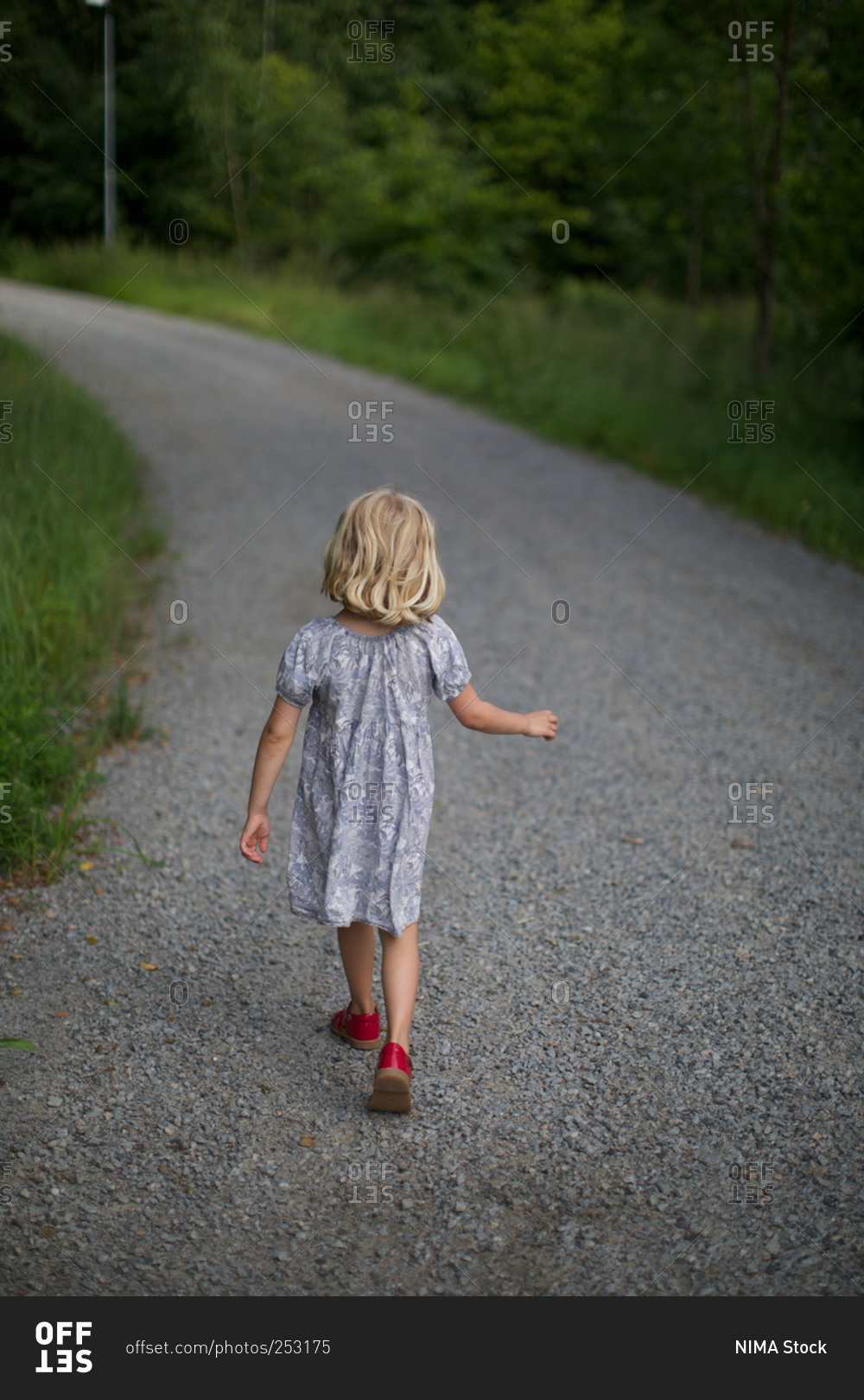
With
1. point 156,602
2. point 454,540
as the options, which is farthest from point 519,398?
point 156,602

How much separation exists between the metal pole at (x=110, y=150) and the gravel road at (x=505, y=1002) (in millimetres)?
16510

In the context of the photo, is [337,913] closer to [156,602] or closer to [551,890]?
[551,890]

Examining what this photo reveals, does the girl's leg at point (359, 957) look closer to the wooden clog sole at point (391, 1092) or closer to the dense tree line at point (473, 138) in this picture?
the wooden clog sole at point (391, 1092)

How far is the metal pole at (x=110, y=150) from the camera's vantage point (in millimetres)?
19609

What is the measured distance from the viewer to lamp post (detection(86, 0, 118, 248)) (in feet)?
63.6

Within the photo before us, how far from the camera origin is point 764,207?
13.6 meters

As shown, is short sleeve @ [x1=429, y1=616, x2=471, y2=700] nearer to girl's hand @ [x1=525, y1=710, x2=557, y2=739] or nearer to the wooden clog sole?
girl's hand @ [x1=525, y1=710, x2=557, y2=739]

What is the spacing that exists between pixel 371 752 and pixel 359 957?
0.62 meters

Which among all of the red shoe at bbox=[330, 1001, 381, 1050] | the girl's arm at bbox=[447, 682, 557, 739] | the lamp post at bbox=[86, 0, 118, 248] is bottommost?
the red shoe at bbox=[330, 1001, 381, 1050]

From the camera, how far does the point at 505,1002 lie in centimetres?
329

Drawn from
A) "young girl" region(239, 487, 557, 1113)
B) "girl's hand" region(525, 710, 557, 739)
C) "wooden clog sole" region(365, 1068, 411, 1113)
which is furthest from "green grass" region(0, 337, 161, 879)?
"girl's hand" region(525, 710, 557, 739)

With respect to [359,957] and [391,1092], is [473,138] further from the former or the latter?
[391,1092]

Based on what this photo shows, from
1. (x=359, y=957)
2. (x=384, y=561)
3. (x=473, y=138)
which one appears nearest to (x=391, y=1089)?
(x=359, y=957)
